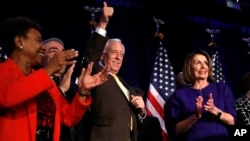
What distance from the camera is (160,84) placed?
4.72 metres

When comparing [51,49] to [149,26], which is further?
[149,26]

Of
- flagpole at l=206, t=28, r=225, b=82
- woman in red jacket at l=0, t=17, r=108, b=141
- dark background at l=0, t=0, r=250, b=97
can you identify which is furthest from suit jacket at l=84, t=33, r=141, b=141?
flagpole at l=206, t=28, r=225, b=82

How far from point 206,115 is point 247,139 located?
264 mm

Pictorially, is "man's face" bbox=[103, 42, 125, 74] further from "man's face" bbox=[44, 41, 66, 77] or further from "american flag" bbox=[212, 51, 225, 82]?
"american flag" bbox=[212, 51, 225, 82]

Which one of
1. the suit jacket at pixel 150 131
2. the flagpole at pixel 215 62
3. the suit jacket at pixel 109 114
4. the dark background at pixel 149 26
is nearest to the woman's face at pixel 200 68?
the suit jacket at pixel 109 114

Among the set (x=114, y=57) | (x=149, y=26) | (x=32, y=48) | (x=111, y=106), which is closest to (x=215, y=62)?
(x=149, y=26)

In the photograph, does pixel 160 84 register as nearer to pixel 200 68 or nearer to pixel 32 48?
pixel 200 68

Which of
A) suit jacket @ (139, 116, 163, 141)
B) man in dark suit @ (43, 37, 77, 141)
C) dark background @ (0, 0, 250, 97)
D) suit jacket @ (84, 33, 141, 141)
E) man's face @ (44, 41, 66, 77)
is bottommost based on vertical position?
suit jacket @ (139, 116, 163, 141)

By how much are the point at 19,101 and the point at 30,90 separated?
6cm

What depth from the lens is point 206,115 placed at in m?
2.44

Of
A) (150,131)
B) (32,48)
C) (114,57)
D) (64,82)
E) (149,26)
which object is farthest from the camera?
(149,26)

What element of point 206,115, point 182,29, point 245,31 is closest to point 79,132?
point 206,115

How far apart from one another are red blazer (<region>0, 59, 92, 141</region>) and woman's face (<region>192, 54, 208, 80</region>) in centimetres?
107

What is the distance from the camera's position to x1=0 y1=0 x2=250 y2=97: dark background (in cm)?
436
